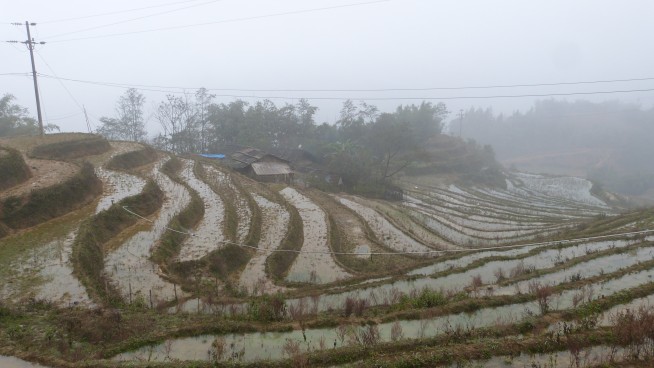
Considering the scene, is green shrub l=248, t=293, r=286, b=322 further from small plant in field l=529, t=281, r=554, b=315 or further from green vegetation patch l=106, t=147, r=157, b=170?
green vegetation patch l=106, t=147, r=157, b=170

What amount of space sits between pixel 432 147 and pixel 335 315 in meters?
51.9

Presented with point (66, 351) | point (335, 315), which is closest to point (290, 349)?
point (335, 315)

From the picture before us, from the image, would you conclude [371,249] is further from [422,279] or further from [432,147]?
[432,147]

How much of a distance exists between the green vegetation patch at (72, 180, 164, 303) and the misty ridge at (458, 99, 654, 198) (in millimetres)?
67174

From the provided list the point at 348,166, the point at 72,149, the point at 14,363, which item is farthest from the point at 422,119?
the point at 14,363

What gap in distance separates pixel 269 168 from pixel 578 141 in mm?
93907

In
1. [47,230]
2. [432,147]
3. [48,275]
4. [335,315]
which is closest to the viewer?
[335,315]

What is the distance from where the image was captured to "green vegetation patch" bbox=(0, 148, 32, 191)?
16.4m

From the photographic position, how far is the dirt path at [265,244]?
12953 millimetres

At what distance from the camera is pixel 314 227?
65.2ft

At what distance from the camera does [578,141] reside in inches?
3848

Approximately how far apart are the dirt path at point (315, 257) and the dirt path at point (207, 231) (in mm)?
3308

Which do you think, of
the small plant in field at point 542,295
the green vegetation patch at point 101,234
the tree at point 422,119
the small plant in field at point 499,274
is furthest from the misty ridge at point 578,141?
the green vegetation patch at point 101,234

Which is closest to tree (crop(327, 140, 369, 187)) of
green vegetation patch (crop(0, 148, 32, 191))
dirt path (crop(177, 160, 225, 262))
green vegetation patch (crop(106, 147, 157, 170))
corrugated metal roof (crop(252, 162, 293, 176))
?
corrugated metal roof (crop(252, 162, 293, 176))
